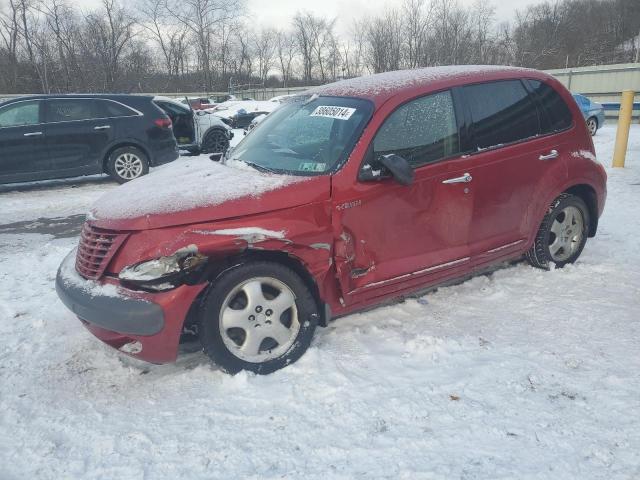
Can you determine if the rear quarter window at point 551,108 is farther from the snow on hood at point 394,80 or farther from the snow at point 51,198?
the snow at point 51,198

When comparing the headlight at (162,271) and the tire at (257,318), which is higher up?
the headlight at (162,271)

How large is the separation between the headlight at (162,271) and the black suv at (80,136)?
7.24 metres

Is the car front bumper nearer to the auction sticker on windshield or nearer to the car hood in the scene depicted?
the car hood

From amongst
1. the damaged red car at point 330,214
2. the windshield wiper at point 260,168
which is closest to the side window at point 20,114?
the damaged red car at point 330,214

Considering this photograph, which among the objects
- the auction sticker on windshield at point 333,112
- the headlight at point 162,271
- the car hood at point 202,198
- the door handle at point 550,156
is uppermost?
the auction sticker on windshield at point 333,112

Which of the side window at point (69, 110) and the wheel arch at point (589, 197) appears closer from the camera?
the wheel arch at point (589, 197)

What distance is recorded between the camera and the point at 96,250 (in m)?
2.99

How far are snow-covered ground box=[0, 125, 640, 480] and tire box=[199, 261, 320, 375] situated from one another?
0.11 m

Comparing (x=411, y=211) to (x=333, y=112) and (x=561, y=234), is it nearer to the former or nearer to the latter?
(x=333, y=112)

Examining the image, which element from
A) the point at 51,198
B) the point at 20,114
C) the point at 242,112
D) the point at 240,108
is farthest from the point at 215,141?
the point at 240,108

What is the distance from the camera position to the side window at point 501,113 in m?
3.84

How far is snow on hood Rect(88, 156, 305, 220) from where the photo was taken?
115 inches

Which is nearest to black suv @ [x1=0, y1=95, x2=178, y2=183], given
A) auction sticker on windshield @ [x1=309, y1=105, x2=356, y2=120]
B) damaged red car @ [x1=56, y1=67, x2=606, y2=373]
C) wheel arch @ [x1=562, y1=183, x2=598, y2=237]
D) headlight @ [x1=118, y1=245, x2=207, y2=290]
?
damaged red car @ [x1=56, y1=67, x2=606, y2=373]

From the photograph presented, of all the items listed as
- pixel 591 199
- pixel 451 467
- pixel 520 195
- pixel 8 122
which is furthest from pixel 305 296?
pixel 8 122
